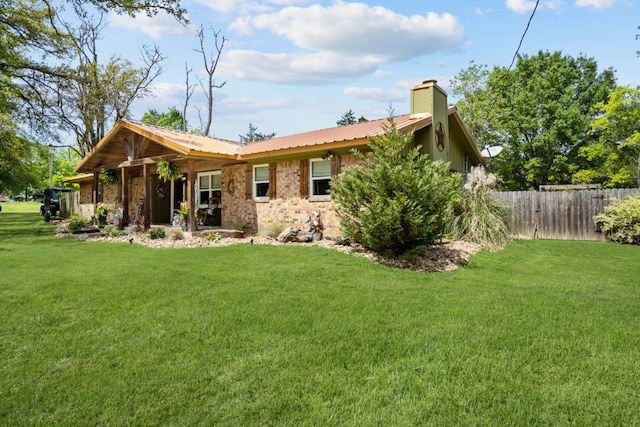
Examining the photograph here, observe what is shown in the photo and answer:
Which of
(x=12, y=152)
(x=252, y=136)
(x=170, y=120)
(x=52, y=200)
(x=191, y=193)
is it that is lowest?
(x=191, y=193)

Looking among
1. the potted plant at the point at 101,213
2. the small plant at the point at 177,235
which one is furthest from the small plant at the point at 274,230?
the potted plant at the point at 101,213

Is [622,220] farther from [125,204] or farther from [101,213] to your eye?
[101,213]

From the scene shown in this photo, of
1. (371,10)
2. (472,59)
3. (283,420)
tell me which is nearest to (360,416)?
(283,420)

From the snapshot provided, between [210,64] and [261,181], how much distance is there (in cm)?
1914

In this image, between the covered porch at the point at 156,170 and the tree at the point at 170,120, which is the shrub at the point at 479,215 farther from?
the tree at the point at 170,120

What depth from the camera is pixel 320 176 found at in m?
10.9

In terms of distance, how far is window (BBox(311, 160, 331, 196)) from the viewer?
35.4ft

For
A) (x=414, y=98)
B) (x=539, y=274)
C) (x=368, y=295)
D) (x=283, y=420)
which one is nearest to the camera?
(x=283, y=420)

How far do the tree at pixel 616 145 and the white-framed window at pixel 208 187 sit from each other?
20839mm

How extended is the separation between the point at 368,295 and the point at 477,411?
2578mm

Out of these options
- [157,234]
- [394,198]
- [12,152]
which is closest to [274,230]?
[157,234]

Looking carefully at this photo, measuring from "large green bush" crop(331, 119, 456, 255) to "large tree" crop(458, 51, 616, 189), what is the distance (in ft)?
64.2

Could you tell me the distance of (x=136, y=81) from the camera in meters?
25.6

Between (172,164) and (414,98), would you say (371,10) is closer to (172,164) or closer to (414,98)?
(414,98)
